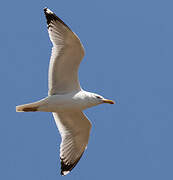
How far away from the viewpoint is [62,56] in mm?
12172

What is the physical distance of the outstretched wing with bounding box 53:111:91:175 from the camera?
12.9 meters

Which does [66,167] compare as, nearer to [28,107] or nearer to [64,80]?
[28,107]

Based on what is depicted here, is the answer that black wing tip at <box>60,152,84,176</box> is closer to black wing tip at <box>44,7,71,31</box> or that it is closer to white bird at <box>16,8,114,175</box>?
white bird at <box>16,8,114,175</box>

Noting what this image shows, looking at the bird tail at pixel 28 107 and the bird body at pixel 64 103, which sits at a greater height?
the bird body at pixel 64 103

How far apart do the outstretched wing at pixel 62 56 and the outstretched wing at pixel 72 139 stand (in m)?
0.77

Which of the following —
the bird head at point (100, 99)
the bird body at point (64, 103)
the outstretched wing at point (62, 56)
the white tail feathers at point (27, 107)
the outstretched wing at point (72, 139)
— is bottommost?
the outstretched wing at point (72, 139)

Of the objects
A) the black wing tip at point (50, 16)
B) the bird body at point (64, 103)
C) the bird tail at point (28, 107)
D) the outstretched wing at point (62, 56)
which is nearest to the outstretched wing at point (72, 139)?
the bird body at point (64, 103)

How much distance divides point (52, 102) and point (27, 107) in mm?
536

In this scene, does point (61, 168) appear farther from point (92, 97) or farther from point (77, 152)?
point (92, 97)

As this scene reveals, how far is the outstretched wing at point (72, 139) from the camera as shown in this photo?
42.4 feet

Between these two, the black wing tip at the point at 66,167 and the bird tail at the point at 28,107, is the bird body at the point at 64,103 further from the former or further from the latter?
the black wing tip at the point at 66,167

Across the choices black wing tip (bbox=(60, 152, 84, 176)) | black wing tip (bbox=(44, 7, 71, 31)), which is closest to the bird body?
black wing tip (bbox=(60, 152, 84, 176))

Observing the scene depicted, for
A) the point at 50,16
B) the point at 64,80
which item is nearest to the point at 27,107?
the point at 64,80

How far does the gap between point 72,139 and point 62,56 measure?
78.6 inches
